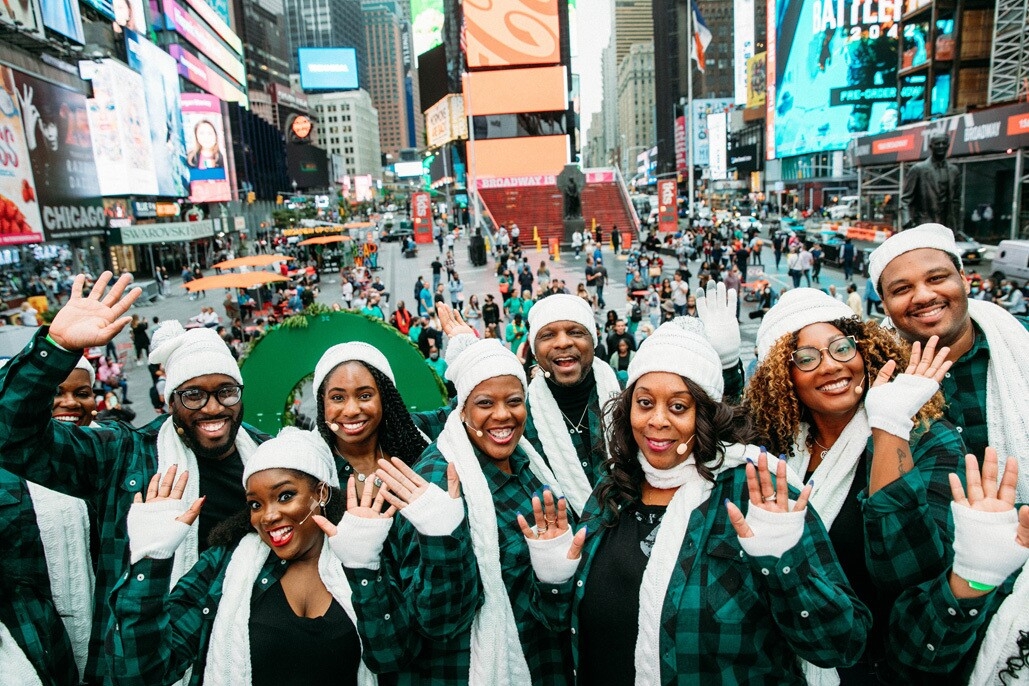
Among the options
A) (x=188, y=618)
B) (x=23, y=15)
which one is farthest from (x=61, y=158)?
(x=188, y=618)

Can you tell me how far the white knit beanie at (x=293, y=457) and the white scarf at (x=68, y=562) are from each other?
1.06m

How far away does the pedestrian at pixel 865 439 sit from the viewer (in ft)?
7.32

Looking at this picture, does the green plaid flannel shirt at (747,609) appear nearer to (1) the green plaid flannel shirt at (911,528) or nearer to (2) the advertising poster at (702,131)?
(1) the green plaid flannel shirt at (911,528)

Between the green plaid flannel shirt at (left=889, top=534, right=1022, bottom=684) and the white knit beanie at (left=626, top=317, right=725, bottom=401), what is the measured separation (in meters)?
0.89

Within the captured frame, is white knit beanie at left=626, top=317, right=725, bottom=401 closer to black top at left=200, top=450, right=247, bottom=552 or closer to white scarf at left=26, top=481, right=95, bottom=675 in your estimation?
black top at left=200, top=450, right=247, bottom=552

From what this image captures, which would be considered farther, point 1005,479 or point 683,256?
point 683,256

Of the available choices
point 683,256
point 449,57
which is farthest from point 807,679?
point 449,57

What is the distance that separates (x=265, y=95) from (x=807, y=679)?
135 meters

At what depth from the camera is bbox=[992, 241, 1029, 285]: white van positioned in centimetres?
1723

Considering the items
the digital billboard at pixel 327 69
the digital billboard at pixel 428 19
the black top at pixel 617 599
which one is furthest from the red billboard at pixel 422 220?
the digital billboard at pixel 327 69

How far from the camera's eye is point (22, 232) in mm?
26141

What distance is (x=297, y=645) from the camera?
8.43 feet

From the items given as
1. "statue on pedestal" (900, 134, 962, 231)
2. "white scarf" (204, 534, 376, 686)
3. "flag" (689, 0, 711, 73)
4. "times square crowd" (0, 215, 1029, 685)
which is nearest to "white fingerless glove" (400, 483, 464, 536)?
"times square crowd" (0, 215, 1029, 685)

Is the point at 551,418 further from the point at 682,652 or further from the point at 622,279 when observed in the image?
the point at 622,279
